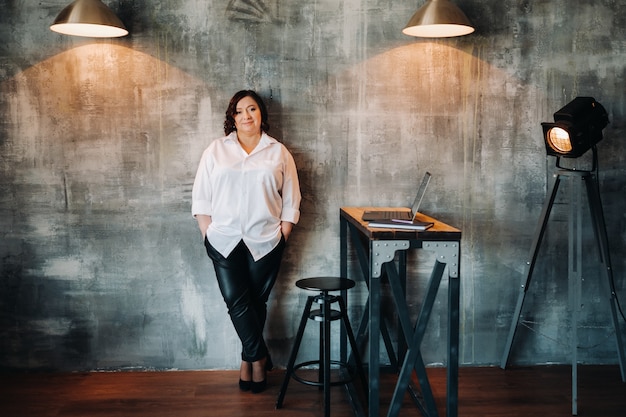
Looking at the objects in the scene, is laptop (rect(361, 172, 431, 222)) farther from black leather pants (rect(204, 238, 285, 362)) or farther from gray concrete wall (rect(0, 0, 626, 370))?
black leather pants (rect(204, 238, 285, 362))

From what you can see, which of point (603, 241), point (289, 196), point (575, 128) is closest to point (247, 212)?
point (289, 196)

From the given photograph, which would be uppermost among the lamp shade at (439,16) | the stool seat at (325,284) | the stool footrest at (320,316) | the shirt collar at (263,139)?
the lamp shade at (439,16)

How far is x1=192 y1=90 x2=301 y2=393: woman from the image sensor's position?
379 centimetres

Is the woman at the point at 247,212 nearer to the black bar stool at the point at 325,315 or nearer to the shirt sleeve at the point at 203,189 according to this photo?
the shirt sleeve at the point at 203,189

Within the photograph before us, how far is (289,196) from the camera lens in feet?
12.8

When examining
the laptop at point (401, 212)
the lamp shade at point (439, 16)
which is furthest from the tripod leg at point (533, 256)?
the lamp shade at point (439, 16)

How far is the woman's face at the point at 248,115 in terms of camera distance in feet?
12.6

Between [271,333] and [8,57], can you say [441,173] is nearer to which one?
[271,333]

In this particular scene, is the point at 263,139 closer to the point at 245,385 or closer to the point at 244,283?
the point at 244,283

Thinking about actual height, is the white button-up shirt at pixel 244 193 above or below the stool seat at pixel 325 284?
above

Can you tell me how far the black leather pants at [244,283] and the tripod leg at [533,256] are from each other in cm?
167

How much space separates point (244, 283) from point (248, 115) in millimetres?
1078

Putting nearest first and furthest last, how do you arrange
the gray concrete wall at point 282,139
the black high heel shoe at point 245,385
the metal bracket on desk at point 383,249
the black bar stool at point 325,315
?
the metal bracket on desk at point 383,249 < the black bar stool at point 325,315 < the black high heel shoe at point 245,385 < the gray concrete wall at point 282,139

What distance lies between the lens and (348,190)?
4.18 m
